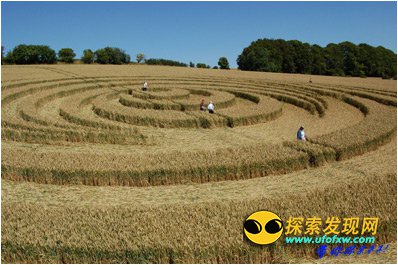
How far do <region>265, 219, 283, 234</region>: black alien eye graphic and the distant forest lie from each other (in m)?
106

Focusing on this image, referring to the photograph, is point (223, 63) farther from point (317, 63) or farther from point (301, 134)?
point (301, 134)

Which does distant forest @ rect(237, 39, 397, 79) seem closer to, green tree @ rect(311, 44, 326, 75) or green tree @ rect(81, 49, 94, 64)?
green tree @ rect(311, 44, 326, 75)

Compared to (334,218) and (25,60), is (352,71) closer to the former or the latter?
(25,60)

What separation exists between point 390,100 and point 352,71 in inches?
3418

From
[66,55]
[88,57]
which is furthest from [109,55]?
[66,55]

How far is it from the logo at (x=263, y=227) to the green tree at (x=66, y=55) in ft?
358

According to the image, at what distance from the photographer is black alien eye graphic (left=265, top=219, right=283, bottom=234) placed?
34.3 feet

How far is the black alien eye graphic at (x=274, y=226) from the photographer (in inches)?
412

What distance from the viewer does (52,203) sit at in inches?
573

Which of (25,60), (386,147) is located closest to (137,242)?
(386,147)

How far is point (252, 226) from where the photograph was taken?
34.7 feet

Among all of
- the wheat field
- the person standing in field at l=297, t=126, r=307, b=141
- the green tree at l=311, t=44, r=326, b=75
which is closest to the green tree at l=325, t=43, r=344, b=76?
the green tree at l=311, t=44, r=326, b=75

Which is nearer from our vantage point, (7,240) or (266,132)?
(7,240)

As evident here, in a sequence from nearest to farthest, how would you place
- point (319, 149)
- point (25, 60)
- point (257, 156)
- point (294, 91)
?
point (257, 156) < point (319, 149) < point (294, 91) < point (25, 60)
